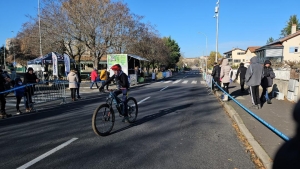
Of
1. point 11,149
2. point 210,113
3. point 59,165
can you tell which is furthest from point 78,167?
point 210,113

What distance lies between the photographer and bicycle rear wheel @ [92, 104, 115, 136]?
17.6 ft

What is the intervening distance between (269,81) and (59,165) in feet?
27.2

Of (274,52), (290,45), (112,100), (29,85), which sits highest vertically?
(290,45)

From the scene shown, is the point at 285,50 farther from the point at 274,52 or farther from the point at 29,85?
the point at 29,85

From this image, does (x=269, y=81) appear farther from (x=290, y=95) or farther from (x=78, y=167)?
(x=78, y=167)

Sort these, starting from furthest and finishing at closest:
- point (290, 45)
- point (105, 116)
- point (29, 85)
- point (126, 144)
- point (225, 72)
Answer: point (290, 45) < point (225, 72) < point (29, 85) < point (105, 116) < point (126, 144)

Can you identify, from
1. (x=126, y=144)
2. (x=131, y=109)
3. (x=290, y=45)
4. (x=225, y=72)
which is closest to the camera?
(x=126, y=144)

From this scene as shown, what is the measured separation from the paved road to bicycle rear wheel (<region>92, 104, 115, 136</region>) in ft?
0.55

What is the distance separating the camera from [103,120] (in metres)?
5.62

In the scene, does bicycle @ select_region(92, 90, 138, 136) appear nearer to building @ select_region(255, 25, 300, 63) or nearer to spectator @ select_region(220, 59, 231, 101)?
spectator @ select_region(220, 59, 231, 101)

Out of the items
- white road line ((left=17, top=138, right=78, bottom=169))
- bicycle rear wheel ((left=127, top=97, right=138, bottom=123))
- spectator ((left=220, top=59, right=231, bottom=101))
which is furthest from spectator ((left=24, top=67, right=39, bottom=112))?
spectator ((left=220, top=59, right=231, bottom=101))

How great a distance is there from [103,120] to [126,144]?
1.01 meters

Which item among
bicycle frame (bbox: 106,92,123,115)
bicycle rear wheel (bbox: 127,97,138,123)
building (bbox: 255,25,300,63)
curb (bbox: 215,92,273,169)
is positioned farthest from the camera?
building (bbox: 255,25,300,63)

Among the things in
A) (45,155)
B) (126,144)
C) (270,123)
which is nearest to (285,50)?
(270,123)
